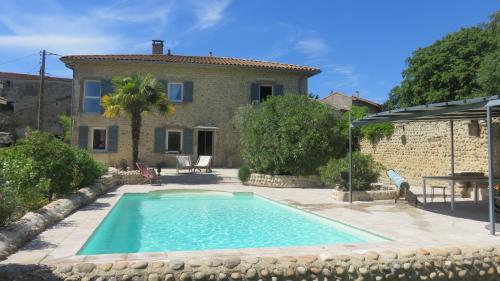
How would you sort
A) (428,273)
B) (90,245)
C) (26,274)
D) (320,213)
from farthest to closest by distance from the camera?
(320,213), (90,245), (428,273), (26,274)

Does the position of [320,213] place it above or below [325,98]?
below

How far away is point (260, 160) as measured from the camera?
50.5ft

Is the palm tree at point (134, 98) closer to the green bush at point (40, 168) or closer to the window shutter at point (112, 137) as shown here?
the window shutter at point (112, 137)

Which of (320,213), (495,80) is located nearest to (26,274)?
(320,213)

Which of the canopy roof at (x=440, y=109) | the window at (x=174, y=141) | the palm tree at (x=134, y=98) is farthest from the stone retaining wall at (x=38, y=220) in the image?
the window at (x=174, y=141)

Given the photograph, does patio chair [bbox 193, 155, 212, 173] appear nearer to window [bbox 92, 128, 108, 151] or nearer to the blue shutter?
window [bbox 92, 128, 108, 151]

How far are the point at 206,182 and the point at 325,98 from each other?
24.2m

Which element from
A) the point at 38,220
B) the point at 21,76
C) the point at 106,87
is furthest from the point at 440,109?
the point at 21,76

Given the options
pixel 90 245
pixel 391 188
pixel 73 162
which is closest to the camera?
pixel 90 245

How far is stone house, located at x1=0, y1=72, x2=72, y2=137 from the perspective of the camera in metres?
30.4

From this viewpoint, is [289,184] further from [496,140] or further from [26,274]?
[26,274]

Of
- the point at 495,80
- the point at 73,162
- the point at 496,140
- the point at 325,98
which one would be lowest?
the point at 73,162

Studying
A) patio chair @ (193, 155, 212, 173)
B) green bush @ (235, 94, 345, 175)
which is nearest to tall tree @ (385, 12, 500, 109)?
green bush @ (235, 94, 345, 175)

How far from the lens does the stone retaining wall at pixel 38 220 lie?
5.26 metres
